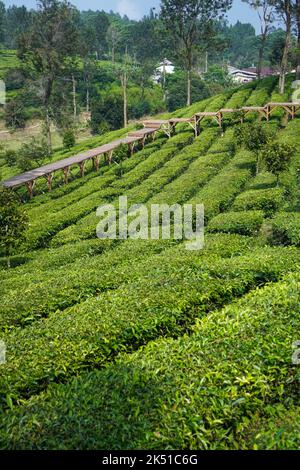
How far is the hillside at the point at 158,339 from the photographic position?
8898 millimetres

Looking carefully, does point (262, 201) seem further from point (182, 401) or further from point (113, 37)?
point (113, 37)

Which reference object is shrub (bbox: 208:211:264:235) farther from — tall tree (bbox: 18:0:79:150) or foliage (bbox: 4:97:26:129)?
foliage (bbox: 4:97:26:129)

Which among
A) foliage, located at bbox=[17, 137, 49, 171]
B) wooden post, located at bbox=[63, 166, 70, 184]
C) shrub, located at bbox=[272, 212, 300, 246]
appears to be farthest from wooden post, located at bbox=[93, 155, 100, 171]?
shrub, located at bbox=[272, 212, 300, 246]

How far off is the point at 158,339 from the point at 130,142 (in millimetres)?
33041

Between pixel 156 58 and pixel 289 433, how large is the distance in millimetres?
103870

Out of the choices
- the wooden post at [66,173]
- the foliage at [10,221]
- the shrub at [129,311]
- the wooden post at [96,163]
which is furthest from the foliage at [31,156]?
the shrub at [129,311]

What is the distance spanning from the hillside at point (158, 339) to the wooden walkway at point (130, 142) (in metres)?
11.8

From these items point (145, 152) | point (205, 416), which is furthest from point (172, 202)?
point (205, 416)

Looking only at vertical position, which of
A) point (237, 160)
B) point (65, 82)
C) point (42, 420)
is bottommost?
point (42, 420)

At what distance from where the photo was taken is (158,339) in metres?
12.4

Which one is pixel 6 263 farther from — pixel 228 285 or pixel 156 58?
pixel 156 58

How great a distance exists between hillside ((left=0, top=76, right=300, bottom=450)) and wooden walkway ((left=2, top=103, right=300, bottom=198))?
38.8 feet

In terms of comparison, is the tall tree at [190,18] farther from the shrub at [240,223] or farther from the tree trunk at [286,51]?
the shrub at [240,223]

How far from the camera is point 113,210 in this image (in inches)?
1120
